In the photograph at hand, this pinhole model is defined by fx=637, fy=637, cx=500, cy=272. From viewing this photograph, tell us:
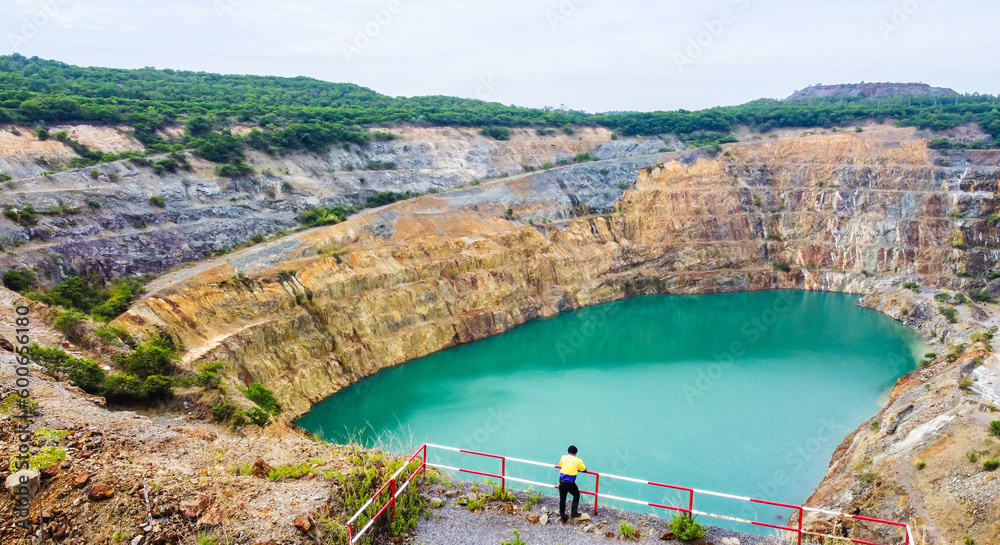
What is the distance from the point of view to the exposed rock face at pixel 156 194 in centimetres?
3241

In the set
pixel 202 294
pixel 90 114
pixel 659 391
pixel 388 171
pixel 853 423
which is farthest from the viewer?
pixel 388 171

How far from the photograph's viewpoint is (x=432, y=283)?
145ft

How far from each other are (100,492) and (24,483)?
1.06 meters

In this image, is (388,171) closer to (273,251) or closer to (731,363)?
(273,251)

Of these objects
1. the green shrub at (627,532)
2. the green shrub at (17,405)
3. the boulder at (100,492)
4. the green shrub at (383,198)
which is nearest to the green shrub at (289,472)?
the boulder at (100,492)

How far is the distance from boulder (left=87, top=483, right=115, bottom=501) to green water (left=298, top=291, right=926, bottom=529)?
24.8 ft

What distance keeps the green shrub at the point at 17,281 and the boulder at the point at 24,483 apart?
21.7 metres

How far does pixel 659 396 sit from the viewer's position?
111 feet

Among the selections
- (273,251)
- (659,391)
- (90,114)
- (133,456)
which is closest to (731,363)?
(659,391)

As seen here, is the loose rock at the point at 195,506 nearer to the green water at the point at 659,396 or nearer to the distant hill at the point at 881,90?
the green water at the point at 659,396

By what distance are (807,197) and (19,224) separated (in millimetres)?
62031

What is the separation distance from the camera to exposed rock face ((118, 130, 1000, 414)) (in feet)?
112

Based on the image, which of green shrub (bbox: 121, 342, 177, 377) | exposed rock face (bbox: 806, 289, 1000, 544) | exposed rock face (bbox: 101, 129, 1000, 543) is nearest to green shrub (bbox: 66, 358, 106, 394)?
green shrub (bbox: 121, 342, 177, 377)

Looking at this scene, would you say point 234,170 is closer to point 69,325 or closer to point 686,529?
point 69,325
